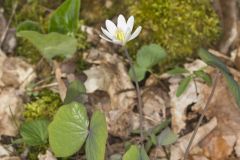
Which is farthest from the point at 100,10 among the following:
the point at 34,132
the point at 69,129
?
the point at 69,129

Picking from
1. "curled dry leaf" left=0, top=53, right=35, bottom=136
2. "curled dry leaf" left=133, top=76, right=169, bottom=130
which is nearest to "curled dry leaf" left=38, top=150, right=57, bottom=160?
"curled dry leaf" left=0, top=53, right=35, bottom=136

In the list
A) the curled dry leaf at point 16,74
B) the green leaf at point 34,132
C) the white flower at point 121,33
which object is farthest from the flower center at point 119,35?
the curled dry leaf at point 16,74

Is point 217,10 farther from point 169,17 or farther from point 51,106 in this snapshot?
point 51,106

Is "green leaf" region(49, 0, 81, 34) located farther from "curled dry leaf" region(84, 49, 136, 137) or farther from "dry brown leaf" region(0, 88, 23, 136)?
"dry brown leaf" region(0, 88, 23, 136)

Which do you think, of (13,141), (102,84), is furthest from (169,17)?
(13,141)

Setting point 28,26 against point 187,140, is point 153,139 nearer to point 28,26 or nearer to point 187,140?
point 187,140

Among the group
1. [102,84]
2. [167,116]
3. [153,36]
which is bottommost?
[167,116]
